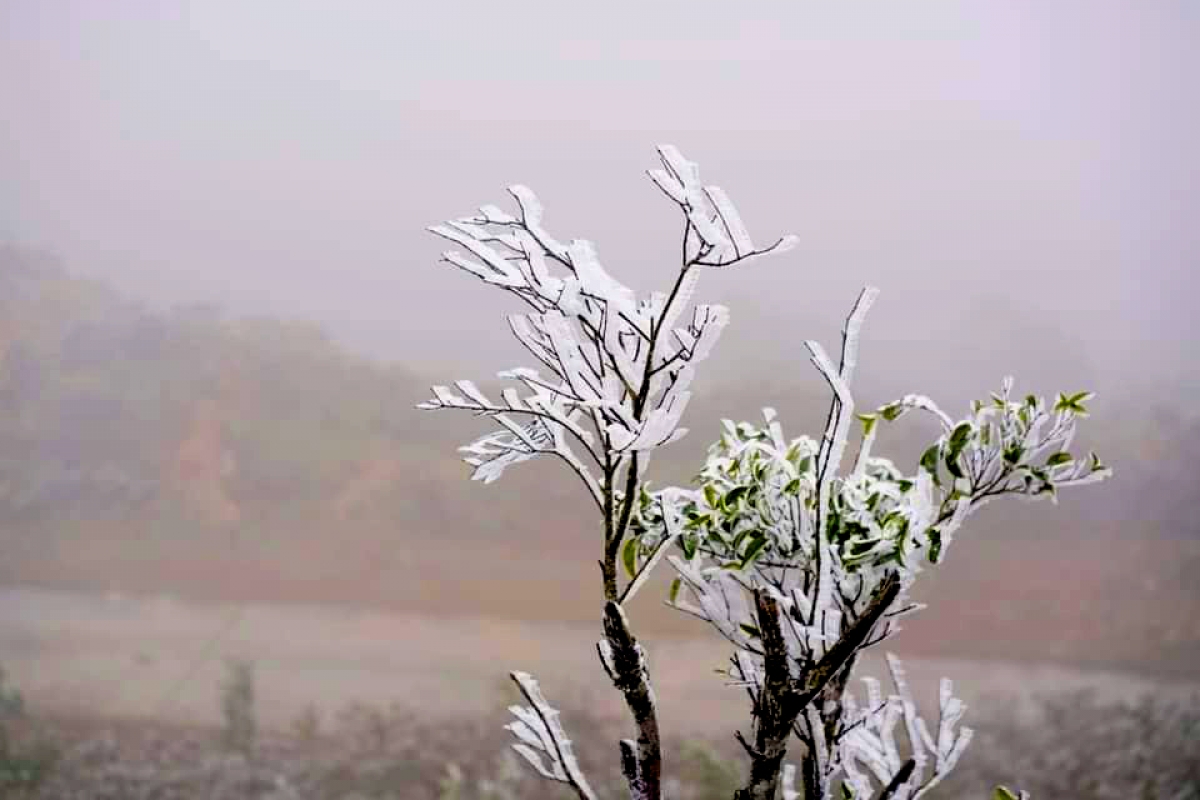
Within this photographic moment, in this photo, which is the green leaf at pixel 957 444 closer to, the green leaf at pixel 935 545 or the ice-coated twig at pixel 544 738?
the green leaf at pixel 935 545

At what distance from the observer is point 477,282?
300 cm

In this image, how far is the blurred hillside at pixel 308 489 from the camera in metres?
2.96

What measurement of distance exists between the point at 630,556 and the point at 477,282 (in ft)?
7.92

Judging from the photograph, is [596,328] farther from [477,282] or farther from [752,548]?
[477,282]

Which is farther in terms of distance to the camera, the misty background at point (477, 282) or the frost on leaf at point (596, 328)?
the misty background at point (477, 282)

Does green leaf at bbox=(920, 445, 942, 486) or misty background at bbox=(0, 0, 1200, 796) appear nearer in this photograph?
green leaf at bbox=(920, 445, 942, 486)

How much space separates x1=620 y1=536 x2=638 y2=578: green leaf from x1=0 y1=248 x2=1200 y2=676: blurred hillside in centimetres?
223

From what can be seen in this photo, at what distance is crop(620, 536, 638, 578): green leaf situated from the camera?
662mm

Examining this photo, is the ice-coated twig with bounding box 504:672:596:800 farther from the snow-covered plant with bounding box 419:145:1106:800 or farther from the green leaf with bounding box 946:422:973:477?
the green leaf with bounding box 946:422:973:477

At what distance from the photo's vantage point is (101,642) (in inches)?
115

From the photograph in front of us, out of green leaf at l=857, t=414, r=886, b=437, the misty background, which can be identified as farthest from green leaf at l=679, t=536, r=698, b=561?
the misty background

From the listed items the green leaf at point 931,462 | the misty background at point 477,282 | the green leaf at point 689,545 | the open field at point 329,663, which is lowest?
the open field at point 329,663

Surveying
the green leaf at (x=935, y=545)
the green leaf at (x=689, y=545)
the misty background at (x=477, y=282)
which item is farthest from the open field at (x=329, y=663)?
the green leaf at (x=935, y=545)

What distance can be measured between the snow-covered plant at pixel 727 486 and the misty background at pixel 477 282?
7.01 ft
